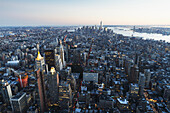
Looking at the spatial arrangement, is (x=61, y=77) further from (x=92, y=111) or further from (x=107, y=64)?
(x=107, y=64)

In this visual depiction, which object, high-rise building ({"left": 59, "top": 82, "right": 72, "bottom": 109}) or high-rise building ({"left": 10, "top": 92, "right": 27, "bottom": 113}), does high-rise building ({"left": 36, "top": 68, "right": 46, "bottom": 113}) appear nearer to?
high-rise building ({"left": 59, "top": 82, "right": 72, "bottom": 109})

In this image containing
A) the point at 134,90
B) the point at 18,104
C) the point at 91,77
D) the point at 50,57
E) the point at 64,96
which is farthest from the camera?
the point at 50,57

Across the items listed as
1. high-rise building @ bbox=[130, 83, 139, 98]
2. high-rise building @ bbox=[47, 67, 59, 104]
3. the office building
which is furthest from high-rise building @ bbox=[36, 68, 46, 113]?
high-rise building @ bbox=[130, 83, 139, 98]

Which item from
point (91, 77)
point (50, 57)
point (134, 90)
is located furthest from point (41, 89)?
point (134, 90)

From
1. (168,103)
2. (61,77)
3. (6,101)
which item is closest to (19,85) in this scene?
(6,101)

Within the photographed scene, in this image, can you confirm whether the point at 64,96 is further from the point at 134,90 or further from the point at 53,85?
the point at 134,90

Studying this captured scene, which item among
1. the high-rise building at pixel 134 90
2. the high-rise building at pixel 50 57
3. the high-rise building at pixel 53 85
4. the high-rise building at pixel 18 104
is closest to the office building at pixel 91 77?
the high-rise building at pixel 134 90

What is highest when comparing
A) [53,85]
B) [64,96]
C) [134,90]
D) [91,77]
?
[53,85]

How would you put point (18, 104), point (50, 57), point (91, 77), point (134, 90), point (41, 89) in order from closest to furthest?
1. point (18, 104)
2. point (41, 89)
3. point (134, 90)
4. point (91, 77)
5. point (50, 57)
